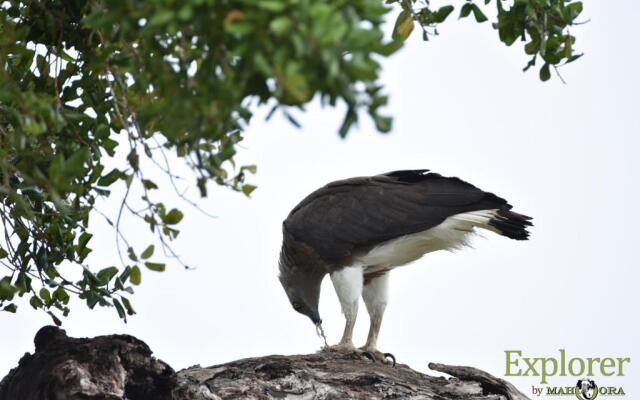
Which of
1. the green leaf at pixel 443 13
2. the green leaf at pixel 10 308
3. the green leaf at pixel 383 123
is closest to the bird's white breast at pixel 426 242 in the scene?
the green leaf at pixel 443 13

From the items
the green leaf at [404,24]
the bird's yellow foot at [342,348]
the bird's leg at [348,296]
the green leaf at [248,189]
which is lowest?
→ the green leaf at [248,189]

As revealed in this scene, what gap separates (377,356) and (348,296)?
569mm

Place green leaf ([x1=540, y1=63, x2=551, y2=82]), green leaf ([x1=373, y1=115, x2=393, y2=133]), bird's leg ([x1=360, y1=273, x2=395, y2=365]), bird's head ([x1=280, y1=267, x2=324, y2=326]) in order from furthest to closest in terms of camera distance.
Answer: bird's head ([x1=280, y1=267, x2=324, y2=326]) → bird's leg ([x1=360, y1=273, x2=395, y2=365]) → green leaf ([x1=540, y1=63, x2=551, y2=82]) → green leaf ([x1=373, y1=115, x2=393, y2=133])

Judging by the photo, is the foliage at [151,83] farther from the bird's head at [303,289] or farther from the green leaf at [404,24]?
the bird's head at [303,289]

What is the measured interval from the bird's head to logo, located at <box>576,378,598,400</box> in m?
2.38

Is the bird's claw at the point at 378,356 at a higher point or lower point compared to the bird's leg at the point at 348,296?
lower

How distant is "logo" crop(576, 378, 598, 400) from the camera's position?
1001cm

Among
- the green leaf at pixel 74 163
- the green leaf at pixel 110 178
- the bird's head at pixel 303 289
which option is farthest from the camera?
the bird's head at pixel 303 289

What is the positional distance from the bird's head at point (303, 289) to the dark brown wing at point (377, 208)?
1.98 ft

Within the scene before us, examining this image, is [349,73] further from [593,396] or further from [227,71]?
[593,396]

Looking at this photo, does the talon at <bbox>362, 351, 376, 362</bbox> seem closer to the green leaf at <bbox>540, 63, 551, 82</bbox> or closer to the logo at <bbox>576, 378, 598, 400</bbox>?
the logo at <bbox>576, 378, 598, 400</bbox>

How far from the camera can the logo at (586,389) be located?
32.8 feet

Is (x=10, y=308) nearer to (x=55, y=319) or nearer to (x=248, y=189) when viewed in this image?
(x=55, y=319)

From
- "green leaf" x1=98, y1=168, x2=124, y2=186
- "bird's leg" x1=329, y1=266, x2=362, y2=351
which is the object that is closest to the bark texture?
"bird's leg" x1=329, y1=266, x2=362, y2=351
